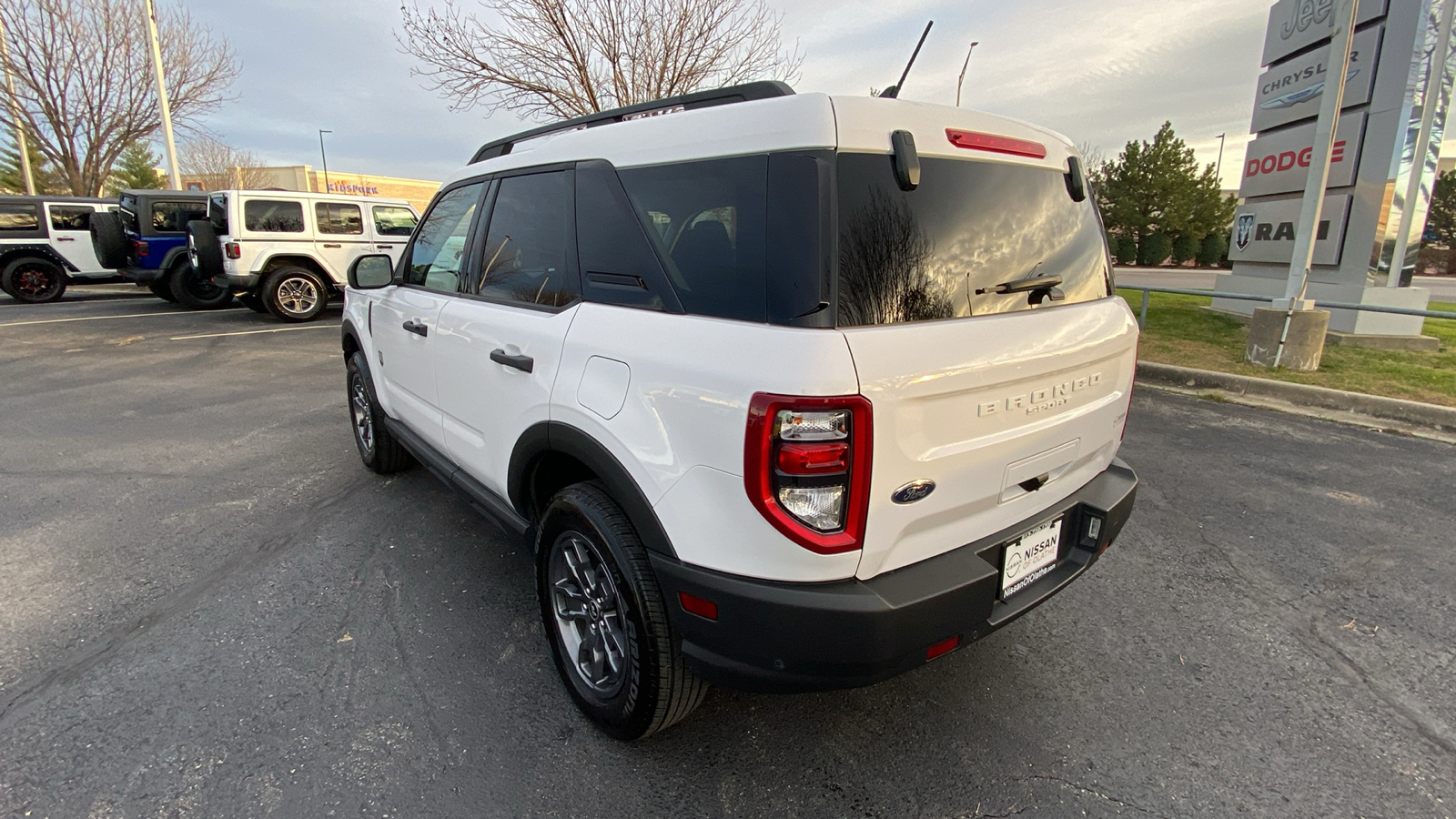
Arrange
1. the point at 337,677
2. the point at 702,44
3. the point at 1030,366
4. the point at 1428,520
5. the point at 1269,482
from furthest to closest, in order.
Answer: the point at 702,44 → the point at 1269,482 → the point at 1428,520 → the point at 337,677 → the point at 1030,366

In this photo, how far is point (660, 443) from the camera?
5.92ft

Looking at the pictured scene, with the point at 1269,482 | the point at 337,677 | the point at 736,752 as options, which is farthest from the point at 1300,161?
the point at 337,677

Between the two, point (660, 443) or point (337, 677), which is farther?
point (337, 677)

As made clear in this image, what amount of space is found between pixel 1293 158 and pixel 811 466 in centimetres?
1291

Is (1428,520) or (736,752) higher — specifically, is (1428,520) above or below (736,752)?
above

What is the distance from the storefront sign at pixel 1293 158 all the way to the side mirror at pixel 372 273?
10.7 meters

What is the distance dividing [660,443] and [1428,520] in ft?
15.1

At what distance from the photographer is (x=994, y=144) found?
2043mm

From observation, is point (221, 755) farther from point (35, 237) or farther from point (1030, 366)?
point (35, 237)

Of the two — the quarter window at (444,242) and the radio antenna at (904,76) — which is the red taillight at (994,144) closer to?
the radio antenna at (904,76)

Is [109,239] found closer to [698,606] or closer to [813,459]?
[698,606]

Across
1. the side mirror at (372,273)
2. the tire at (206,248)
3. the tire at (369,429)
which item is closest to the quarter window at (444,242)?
the side mirror at (372,273)

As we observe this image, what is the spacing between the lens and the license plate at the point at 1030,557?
2.03m

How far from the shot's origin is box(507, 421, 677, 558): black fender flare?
1871mm
